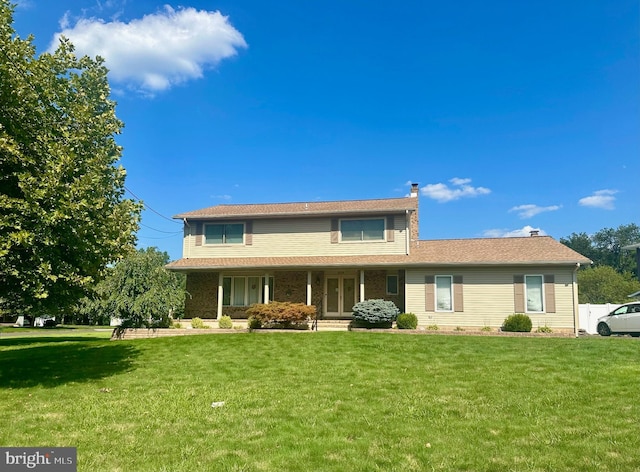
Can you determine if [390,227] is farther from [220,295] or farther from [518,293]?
[220,295]

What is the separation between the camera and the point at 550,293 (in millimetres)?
18500

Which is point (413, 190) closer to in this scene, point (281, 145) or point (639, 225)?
point (281, 145)

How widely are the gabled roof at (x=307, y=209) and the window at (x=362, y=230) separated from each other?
67 cm

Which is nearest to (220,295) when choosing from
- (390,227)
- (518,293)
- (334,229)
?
(334,229)

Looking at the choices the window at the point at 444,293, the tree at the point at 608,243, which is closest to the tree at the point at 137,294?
the window at the point at 444,293

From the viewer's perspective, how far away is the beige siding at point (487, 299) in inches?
723

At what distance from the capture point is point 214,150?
24453 mm

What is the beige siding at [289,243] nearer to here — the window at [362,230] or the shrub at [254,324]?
the window at [362,230]

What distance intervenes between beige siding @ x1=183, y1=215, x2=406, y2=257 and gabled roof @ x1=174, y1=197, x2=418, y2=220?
1.80ft

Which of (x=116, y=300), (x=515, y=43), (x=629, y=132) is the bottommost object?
(x=116, y=300)

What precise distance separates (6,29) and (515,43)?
17772 millimetres

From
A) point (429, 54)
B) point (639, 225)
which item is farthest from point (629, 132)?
point (639, 225)

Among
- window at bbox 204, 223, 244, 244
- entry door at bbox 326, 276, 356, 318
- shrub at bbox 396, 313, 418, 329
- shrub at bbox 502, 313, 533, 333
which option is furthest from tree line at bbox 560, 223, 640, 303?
window at bbox 204, 223, 244, 244

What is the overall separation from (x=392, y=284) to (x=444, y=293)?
108 inches
